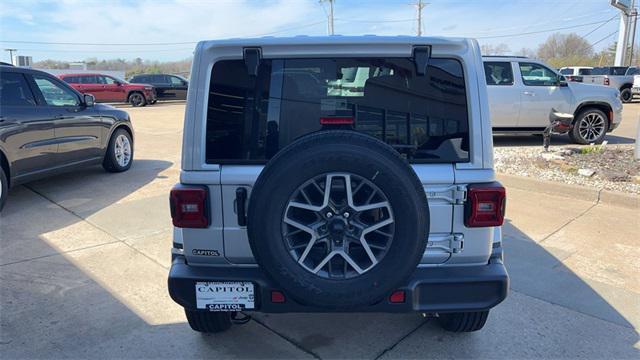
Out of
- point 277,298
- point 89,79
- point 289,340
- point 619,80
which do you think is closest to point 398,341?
point 289,340

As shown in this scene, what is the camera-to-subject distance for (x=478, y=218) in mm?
2426

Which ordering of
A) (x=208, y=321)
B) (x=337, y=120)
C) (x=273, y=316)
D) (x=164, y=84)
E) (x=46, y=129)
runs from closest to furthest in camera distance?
(x=337, y=120), (x=208, y=321), (x=273, y=316), (x=46, y=129), (x=164, y=84)

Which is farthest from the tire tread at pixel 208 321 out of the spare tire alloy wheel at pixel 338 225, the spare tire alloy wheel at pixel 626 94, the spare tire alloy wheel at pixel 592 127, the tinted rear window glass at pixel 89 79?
the spare tire alloy wheel at pixel 626 94

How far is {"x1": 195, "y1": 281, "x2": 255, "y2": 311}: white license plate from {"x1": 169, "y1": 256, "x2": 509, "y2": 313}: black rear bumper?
0.03 meters

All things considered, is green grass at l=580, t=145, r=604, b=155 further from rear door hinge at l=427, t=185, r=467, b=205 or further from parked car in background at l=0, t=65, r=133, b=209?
parked car in background at l=0, t=65, r=133, b=209

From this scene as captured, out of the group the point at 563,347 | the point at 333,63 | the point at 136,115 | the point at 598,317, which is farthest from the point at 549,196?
the point at 136,115

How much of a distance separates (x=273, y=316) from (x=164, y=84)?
24.9m

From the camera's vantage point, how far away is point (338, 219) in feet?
7.25

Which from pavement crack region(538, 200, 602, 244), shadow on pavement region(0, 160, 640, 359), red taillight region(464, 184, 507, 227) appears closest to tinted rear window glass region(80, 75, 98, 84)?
shadow on pavement region(0, 160, 640, 359)

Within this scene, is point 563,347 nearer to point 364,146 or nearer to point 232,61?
point 364,146

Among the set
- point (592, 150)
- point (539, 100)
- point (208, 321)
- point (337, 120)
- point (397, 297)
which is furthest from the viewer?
point (539, 100)

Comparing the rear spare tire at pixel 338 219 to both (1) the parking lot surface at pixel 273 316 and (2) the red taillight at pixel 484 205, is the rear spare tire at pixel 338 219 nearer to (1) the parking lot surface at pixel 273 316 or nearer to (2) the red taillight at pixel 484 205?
(2) the red taillight at pixel 484 205

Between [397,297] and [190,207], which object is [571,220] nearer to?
[397,297]

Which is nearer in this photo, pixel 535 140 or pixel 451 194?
pixel 451 194
